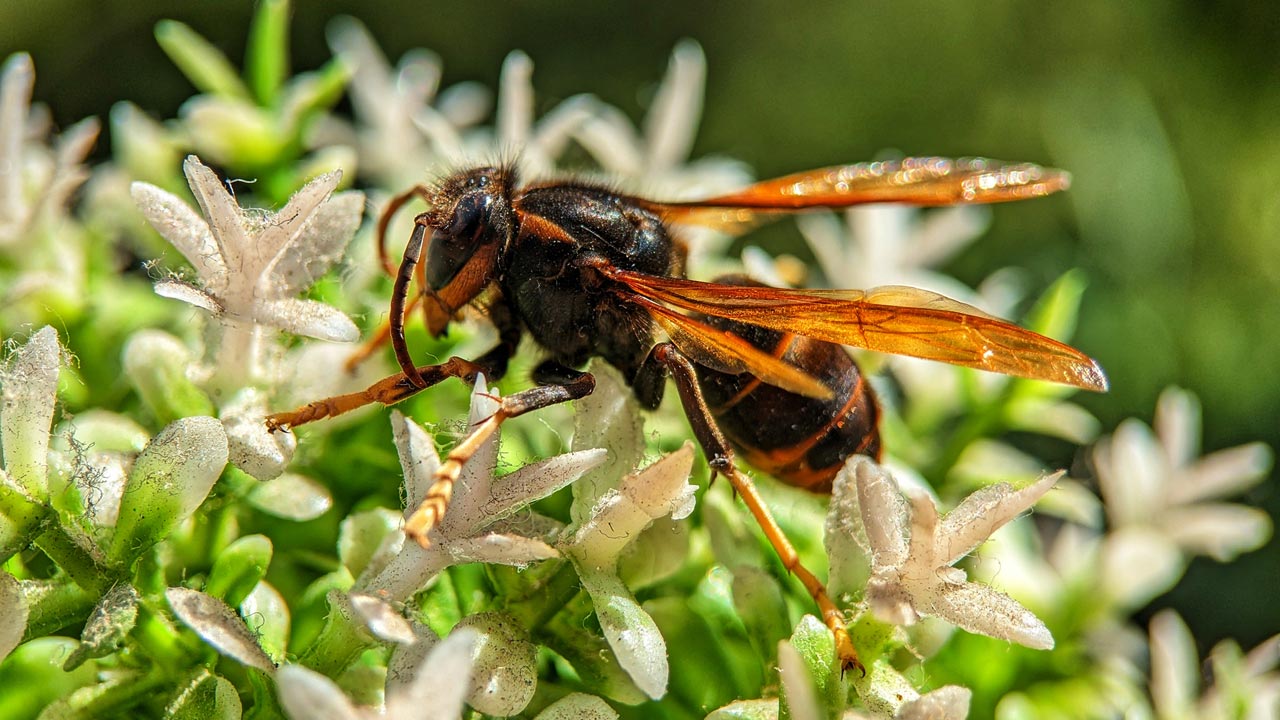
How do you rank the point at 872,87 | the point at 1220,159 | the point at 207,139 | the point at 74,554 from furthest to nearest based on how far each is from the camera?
the point at 872,87, the point at 1220,159, the point at 207,139, the point at 74,554

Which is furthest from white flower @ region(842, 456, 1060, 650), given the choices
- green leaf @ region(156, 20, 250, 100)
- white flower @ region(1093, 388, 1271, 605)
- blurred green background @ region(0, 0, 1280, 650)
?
blurred green background @ region(0, 0, 1280, 650)

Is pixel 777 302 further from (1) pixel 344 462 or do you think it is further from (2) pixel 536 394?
(1) pixel 344 462

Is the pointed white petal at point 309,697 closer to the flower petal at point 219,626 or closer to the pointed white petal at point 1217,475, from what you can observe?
the flower petal at point 219,626

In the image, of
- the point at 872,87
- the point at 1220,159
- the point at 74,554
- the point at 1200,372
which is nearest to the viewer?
the point at 74,554

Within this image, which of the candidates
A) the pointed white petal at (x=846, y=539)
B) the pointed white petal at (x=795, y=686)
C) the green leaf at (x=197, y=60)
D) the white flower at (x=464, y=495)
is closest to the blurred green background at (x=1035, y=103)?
the green leaf at (x=197, y=60)

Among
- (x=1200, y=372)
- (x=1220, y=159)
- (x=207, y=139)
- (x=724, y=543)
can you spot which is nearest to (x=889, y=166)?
(x=724, y=543)

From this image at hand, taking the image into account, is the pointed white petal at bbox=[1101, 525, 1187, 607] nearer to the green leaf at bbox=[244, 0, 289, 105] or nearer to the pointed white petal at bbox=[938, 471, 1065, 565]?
the pointed white petal at bbox=[938, 471, 1065, 565]

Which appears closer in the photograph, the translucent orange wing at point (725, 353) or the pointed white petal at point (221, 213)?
the pointed white petal at point (221, 213)
